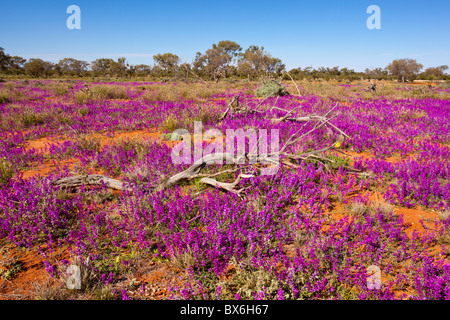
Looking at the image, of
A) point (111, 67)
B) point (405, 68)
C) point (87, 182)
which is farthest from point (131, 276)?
point (111, 67)

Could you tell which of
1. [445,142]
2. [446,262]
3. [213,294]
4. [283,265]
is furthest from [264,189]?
[445,142]

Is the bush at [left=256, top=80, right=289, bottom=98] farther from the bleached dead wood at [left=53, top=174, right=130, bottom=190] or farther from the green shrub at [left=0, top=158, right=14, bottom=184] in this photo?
the green shrub at [left=0, top=158, right=14, bottom=184]

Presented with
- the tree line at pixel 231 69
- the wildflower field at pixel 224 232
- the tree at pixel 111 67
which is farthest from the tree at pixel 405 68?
the tree at pixel 111 67

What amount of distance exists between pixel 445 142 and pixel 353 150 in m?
2.91

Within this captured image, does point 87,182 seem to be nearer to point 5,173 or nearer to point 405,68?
point 5,173

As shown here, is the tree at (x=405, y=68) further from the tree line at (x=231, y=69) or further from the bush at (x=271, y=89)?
the bush at (x=271, y=89)

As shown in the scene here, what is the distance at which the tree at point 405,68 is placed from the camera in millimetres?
48406

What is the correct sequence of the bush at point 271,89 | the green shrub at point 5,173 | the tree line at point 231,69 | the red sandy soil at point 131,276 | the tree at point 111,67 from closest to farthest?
the red sandy soil at point 131,276, the green shrub at point 5,173, the bush at point 271,89, the tree line at point 231,69, the tree at point 111,67

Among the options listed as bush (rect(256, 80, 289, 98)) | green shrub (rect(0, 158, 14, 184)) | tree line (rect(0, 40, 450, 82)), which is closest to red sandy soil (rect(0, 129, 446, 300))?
green shrub (rect(0, 158, 14, 184))

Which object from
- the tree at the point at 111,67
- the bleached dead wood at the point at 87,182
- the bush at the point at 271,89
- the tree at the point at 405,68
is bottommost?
the bleached dead wood at the point at 87,182

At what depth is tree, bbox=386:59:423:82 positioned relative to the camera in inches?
1906

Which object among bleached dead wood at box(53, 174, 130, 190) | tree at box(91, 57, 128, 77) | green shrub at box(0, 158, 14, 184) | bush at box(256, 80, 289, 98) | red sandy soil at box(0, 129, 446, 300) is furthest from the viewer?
tree at box(91, 57, 128, 77)

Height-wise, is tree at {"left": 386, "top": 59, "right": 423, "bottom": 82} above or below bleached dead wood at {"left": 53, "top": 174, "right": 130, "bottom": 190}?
above

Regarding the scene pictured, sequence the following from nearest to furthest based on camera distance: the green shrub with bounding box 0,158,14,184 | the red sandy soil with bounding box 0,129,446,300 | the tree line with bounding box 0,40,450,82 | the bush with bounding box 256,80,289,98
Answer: the red sandy soil with bounding box 0,129,446,300
the green shrub with bounding box 0,158,14,184
the bush with bounding box 256,80,289,98
the tree line with bounding box 0,40,450,82
